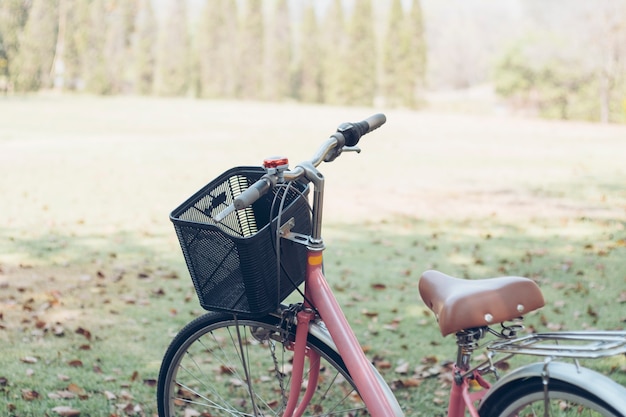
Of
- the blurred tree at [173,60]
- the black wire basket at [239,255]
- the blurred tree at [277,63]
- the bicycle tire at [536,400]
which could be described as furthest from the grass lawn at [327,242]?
the blurred tree at [277,63]

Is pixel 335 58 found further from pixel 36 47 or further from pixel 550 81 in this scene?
pixel 36 47

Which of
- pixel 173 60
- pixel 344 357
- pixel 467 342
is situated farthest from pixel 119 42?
pixel 467 342

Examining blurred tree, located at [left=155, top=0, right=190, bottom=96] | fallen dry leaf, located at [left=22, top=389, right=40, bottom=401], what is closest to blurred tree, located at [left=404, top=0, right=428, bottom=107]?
blurred tree, located at [left=155, top=0, right=190, bottom=96]

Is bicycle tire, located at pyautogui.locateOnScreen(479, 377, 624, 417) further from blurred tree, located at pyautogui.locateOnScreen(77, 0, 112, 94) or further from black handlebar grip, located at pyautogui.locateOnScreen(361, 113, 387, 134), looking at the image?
blurred tree, located at pyautogui.locateOnScreen(77, 0, 112, 94)

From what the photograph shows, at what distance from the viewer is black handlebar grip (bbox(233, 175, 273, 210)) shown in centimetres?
224

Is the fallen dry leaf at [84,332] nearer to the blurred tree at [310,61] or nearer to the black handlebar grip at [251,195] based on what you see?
the black handlebar grip at [251,195]

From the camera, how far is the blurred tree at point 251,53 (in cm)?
3947

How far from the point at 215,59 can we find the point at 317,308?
37958mm

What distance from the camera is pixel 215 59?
1553 inches

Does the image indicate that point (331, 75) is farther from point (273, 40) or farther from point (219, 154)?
point (219, 154)

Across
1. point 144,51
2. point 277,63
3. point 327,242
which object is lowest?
point 327,242

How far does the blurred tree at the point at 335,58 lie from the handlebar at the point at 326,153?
118ft

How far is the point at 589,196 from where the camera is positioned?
11773 millimetres

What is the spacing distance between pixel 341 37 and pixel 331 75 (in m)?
2.26
